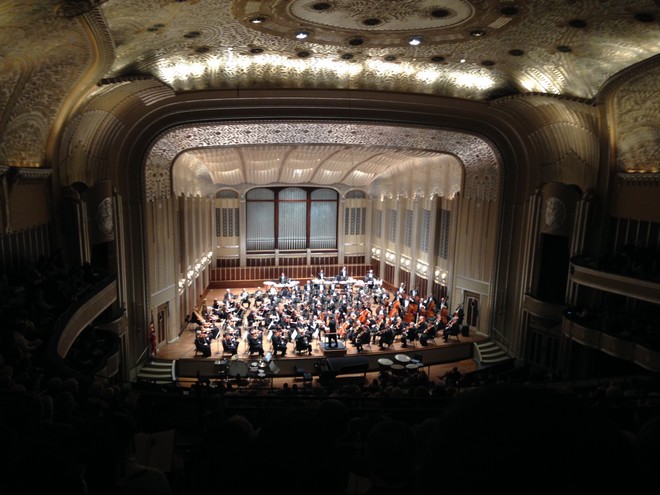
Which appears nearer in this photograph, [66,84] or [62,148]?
[66,84]

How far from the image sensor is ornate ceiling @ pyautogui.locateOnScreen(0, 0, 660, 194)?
7.17 meters

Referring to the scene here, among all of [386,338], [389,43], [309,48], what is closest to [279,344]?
[386,338]

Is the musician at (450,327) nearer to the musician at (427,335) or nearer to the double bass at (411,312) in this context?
the musician at (427,335)

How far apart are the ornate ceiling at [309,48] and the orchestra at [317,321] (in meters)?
6.29

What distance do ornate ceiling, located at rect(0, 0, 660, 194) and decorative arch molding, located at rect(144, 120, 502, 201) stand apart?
131 cm

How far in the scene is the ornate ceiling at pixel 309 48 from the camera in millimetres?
7168

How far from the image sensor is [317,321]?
1482cm

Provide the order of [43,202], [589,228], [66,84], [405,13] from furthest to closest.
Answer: [589,228] < [43,202] < [66,84] < [405,13]

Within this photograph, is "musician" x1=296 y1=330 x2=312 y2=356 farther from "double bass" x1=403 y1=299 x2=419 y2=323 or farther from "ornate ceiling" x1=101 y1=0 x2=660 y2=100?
"ornate ceiling" x1=101 y1=0 x2=660 y2=100

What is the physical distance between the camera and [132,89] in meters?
10.9

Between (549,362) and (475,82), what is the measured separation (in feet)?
23.4

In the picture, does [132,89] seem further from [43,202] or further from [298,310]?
[298,310]

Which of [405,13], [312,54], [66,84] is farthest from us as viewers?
[312,54]

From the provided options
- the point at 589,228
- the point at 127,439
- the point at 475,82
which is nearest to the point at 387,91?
the point at 475,82
